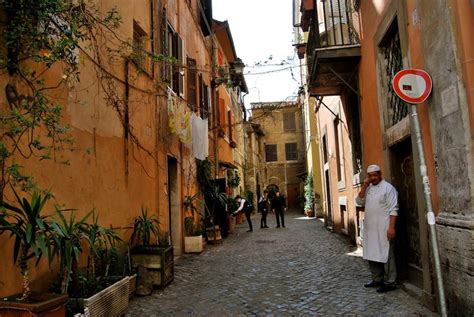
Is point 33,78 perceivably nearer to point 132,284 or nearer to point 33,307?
point 33,307

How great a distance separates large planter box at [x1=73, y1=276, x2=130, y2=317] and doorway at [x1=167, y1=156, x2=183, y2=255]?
16.0 ft

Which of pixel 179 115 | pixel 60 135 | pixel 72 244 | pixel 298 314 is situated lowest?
pixel 298 314

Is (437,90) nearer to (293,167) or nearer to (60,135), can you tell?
(60,135)

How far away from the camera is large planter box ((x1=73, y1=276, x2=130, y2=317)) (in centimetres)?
404

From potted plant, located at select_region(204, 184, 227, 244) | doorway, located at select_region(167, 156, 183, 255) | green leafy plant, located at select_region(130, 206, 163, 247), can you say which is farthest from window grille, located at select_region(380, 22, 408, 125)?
potted plant, located at select_region(204, 184, 227, 244)

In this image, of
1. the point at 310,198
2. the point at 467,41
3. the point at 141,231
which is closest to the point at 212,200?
the point at 141,231

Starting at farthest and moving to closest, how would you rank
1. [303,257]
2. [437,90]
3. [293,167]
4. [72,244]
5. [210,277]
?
[293,167] → [303,257] → [210,277] → [437,90] → [72,244]

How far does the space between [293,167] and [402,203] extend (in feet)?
99.2

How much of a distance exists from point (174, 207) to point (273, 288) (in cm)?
447

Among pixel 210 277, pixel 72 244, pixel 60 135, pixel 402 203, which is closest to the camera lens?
pixel 72 244

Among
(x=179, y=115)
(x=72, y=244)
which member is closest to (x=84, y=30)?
(x=72, y=244)

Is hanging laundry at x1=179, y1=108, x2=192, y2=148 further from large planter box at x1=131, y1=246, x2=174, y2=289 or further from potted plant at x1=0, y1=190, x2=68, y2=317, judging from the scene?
potted plant at x1=0, y1=190, x2=68, y2=317

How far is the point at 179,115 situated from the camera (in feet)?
30.2

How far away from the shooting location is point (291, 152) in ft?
120
